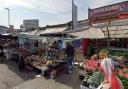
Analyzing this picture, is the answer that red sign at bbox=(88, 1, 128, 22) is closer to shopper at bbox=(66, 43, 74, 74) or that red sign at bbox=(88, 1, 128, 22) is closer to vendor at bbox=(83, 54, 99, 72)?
shopper at bbox=(66, 43, 74, 74)

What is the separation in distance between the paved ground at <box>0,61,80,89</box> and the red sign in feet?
21.1

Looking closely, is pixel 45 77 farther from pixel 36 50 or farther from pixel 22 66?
pixel 36 50

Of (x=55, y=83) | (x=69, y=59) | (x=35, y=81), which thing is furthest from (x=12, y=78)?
(x=69, y=59)

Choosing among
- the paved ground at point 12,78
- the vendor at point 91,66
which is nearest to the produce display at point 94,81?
the vendor at point 91,66

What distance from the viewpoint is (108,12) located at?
19.8 meters

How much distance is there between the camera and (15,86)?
40.7 feet

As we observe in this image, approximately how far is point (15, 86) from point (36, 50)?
9.93 meters

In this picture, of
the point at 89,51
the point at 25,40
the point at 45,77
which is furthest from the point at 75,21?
the point at 45,77

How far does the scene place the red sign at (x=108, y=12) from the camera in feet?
59.1

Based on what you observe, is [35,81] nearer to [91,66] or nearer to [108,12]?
[91,66]

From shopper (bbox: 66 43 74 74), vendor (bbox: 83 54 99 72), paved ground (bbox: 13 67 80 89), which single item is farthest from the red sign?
vendor (bbox: 83 54 99 72)

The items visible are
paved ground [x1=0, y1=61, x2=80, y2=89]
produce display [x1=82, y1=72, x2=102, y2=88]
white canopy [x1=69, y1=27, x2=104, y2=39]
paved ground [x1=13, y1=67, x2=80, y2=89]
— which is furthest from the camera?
paved ground [x1=0, y1=61, x2=80, y2=89]

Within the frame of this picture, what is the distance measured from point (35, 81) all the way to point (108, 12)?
384 inches

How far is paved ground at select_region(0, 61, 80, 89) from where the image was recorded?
39.9 ft
